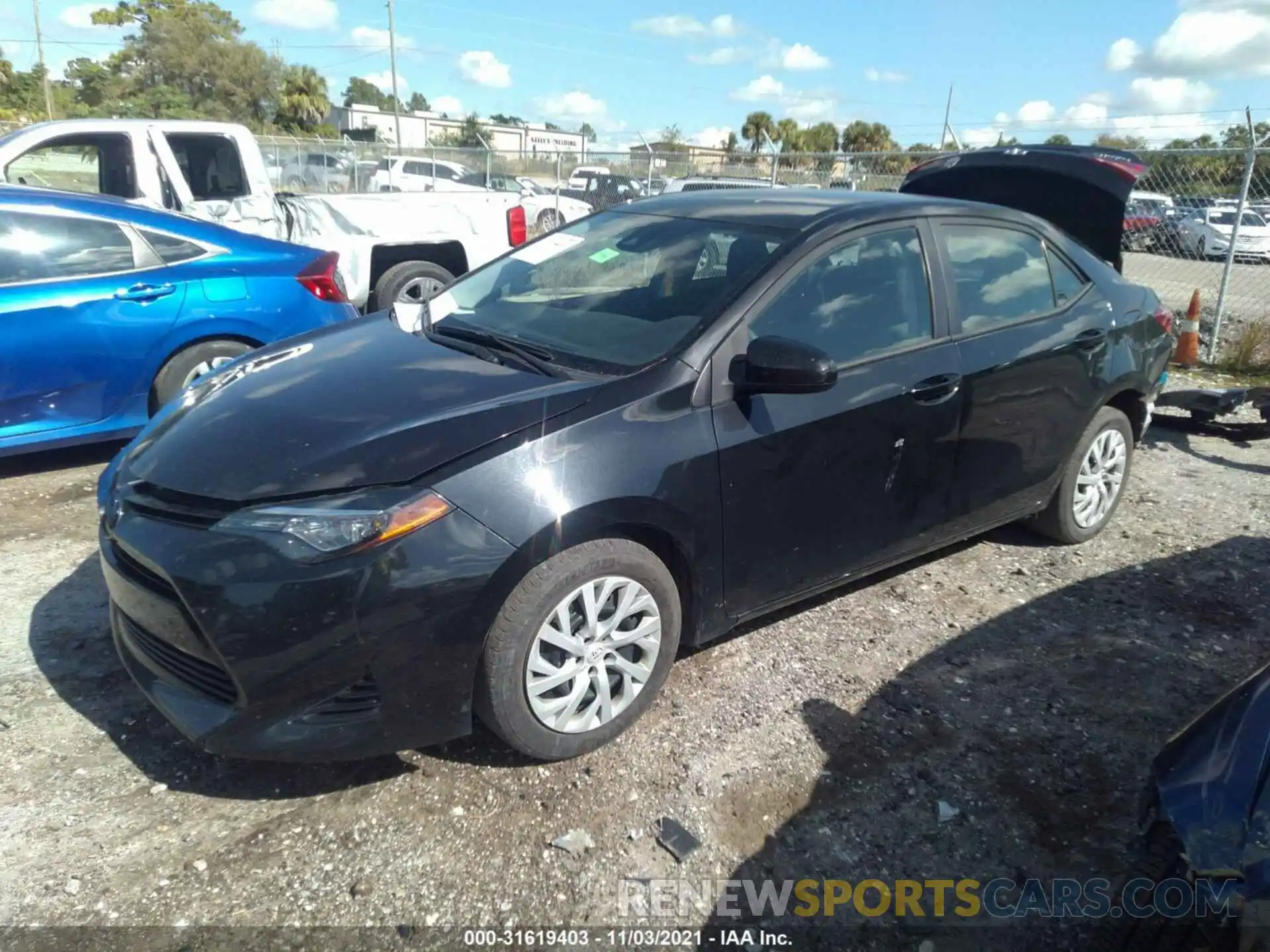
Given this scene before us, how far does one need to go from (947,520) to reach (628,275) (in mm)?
1656

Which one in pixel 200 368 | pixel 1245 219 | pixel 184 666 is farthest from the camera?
pixel 1245 219

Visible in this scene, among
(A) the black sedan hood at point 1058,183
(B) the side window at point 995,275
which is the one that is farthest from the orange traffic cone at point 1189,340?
(B) the side window at point 995,275

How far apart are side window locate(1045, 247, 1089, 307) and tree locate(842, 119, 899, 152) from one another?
38433 mm

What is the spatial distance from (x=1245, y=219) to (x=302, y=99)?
5474 cm

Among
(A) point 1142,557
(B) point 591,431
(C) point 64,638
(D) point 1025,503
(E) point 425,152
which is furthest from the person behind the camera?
(E) point 425,152

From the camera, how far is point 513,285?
3816 mm

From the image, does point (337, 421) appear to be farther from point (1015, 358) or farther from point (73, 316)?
point (73, 316)

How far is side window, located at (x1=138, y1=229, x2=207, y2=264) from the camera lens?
5091 millimetres

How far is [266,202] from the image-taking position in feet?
25.6

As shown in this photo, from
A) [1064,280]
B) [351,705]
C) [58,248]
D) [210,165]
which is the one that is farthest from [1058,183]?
[210,165]

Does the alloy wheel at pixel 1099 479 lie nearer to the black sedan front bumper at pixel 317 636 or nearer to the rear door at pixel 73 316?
the black sedan front bumper at pixel 317 636

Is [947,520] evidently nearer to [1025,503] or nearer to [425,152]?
[1025,503]

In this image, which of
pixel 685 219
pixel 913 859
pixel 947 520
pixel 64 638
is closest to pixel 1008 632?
pixel 947 520

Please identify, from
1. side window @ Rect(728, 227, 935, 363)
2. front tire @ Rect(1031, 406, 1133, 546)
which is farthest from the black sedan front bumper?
front tire @ Rect(1031, 406, 1133, 546)
